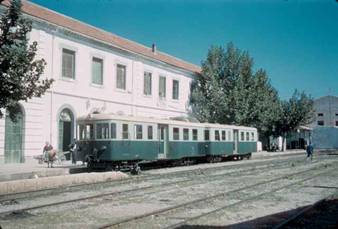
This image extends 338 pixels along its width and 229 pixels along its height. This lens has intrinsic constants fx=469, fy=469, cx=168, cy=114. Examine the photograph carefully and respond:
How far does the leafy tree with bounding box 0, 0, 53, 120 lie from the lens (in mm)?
16781

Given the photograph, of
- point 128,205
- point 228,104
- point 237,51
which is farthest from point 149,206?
point 237,51

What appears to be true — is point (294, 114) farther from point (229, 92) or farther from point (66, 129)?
point (66, 129)

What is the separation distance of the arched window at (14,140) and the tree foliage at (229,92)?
20.6 metres

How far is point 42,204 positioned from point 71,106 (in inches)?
665

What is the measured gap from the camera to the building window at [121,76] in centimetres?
3334

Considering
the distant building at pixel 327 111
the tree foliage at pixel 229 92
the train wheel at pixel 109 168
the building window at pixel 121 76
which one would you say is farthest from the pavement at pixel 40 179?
the distant building at pixel 327 111

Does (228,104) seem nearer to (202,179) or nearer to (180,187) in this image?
(202,179)

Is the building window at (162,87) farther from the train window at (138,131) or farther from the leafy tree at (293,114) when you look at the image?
the leafy tree at (293,114)

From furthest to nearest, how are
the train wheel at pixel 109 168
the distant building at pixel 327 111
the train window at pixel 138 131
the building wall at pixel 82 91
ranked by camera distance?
the distant building at pixel 327 111 < the building wall at pixel 82 91 < the train window at pixel 138 131 < the train wheel at pixel 109 168

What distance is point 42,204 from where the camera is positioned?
40.4ft

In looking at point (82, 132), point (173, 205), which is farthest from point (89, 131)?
point (173, 205)

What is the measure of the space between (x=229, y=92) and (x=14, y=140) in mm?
23357

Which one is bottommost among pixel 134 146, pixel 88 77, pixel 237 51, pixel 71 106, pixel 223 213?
pixel 223 213

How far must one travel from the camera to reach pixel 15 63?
664 inches
